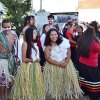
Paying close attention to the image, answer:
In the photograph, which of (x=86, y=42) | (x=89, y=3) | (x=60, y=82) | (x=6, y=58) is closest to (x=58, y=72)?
(x=60, y=82)

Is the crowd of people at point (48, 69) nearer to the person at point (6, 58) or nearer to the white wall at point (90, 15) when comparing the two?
the person at point (6, 58)

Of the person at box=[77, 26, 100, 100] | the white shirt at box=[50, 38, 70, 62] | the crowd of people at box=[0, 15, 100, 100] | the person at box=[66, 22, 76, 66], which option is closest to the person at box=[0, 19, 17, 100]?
the crowd of people at box=[0, 15, 100, 100]

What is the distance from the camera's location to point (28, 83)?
5.13 metres

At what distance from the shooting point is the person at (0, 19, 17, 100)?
5473mm

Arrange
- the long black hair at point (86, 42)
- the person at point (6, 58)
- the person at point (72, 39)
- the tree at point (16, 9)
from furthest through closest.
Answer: the tree at point (16, 9)
the person at point (72, 39)
the person at point (6, 58)
the long black hair at point (86, 42)

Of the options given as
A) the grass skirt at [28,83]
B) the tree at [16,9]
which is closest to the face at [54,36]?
the grass skirt at [28,83]

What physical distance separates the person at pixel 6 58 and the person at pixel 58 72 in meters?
0.64

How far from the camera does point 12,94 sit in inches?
210

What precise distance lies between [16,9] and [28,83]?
13.5 metres

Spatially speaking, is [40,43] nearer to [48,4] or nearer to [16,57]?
[16,57]

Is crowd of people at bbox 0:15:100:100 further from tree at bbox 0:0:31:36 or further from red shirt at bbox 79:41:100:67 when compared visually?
tree at bbox 0:0:31:36

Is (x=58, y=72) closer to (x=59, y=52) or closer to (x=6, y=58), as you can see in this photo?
(x=59, y=52)

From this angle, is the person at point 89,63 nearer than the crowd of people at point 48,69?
No

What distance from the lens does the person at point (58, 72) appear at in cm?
541
